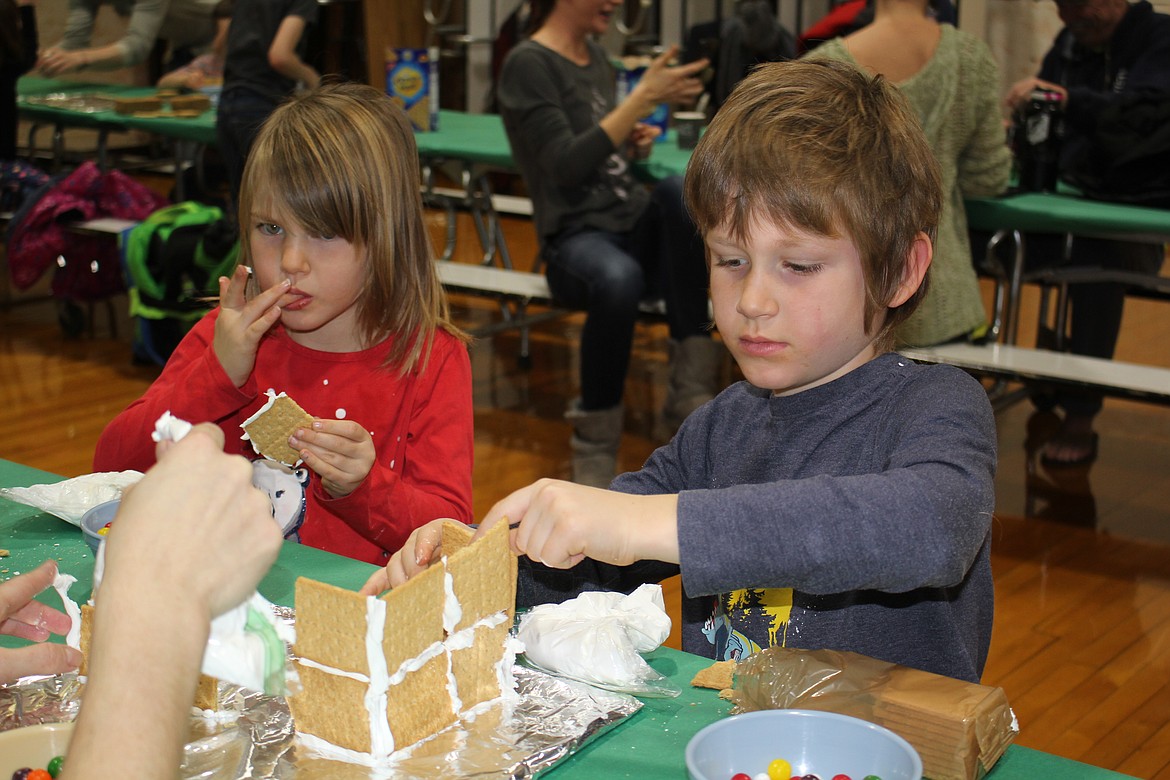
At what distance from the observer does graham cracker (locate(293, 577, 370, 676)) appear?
0.93 metres

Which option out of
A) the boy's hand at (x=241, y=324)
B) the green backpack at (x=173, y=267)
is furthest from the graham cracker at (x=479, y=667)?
the green backpack at (x=173, y=267)

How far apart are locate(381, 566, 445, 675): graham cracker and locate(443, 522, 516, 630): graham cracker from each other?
0.02m

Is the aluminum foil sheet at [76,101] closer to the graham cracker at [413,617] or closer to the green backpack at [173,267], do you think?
the green backpack at [173,267]

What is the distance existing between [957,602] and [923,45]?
216 cm

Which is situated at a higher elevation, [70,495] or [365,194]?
[365,194]

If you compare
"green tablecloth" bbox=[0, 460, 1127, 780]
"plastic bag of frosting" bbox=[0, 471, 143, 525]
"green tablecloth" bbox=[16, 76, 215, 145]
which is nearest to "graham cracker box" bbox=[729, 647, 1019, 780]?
"green tablecloth" bbox=[0, 460, 1127, 780]

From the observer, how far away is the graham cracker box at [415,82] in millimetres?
4422

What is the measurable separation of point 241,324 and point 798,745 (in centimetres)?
106

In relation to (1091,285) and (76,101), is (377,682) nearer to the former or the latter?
(1091,285)

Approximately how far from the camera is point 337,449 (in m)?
1.50

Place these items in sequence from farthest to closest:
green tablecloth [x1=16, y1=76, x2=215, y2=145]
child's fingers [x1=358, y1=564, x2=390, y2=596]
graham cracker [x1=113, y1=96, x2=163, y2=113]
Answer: graham cracker [x1=113, y1=96, x2=163, y2=113] → green tablecloth [x1=16, y1=76, x2=215, y2=145] → child's fingers [x1=358, y1=564, x2=390, y2=596]

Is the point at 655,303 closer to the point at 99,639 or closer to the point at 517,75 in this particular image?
the point at 517,75

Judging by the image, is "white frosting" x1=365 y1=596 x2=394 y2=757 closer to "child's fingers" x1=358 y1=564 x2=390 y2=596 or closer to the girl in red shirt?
"child's fingers" x1=358 y1=564 x2=390 y2=596

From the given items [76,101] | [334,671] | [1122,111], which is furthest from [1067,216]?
[76,101]
